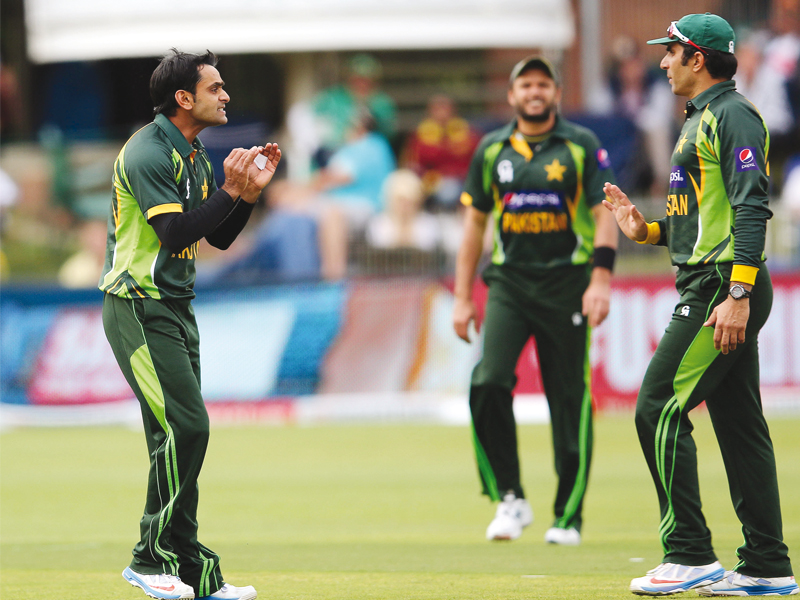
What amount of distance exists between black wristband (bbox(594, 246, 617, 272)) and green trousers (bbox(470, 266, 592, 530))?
0.21 m

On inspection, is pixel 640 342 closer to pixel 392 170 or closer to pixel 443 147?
pixel 392 170

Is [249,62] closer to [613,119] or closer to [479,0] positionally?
[479,0]

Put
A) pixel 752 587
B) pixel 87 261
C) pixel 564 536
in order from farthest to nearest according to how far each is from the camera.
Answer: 1. pixel 87 261
2. pixel 564 536
3. pixel 752 587

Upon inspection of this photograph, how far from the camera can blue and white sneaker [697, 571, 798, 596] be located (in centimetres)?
565

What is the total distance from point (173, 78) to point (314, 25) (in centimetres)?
1476

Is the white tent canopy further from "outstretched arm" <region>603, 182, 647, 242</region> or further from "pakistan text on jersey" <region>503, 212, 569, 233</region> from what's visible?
"outstretched arm" <region>603, 182, 647, 242</region>

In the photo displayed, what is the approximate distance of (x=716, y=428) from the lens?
5863mm

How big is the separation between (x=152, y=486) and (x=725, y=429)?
8.33ft

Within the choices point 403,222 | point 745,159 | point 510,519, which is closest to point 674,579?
point 745,159

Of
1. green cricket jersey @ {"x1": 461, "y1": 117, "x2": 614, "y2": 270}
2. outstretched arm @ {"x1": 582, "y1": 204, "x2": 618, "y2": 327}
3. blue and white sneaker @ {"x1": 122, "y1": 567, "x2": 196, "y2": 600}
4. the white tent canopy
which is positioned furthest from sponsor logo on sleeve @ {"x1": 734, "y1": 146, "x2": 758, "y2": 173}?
the white tent canopy

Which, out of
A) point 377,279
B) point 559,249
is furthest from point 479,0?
point 559,249

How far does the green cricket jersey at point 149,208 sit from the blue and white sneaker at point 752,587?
2.62 m

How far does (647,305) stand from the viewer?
14445mm

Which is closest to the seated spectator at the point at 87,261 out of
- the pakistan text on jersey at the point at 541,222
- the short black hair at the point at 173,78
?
the pakistan text on jersey at the point at 541,222
